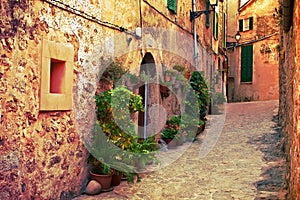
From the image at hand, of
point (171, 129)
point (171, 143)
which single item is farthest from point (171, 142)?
point (171, 129)

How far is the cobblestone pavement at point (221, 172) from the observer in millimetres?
4340

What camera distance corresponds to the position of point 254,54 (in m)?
18.6

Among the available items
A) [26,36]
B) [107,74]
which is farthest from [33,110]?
[107,74]

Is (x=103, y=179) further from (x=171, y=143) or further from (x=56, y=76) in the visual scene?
(x=171, y=143)

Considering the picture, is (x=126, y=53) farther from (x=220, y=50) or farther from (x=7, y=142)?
(x=220, y=50)

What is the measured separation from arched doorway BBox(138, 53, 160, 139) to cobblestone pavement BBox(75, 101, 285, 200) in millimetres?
697

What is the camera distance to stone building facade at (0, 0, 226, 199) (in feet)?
10.4

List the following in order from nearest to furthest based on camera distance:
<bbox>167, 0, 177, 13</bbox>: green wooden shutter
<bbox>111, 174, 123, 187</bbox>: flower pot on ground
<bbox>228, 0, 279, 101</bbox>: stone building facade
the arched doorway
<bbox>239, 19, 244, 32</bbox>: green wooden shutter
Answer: <bbox>111, 174, 123, 187</bbox>: flower pot on ground < the arched doorway < <bbox>167, 0, 177, 13</bbox>: green wooden shutter < <bbox>228, 0, 279, 101</bbox>: stone building facade < <bbox>239, 19, 244, 32</bbox>: green wooden shutter

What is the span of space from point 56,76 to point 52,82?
98mm

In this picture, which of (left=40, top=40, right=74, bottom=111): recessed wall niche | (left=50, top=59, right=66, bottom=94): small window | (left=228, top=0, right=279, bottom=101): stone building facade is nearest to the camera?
(left=40, top=40, right=74, bottom=111): recessed wall niche

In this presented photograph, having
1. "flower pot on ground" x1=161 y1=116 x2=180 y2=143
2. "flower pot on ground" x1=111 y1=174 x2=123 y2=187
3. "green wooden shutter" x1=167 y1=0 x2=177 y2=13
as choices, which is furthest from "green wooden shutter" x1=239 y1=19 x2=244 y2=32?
"flower pot on ground" x1=111 y1=174 x2=123 y2=187

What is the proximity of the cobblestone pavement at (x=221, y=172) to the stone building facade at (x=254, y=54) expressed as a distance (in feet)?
31.9

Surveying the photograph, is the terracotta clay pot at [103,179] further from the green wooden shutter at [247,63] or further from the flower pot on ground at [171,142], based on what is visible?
the green wooden shutter at [247,63]

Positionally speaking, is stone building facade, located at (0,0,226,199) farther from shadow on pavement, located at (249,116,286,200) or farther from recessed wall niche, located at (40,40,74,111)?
shadow on pavement, located at (249,116,286,200)
